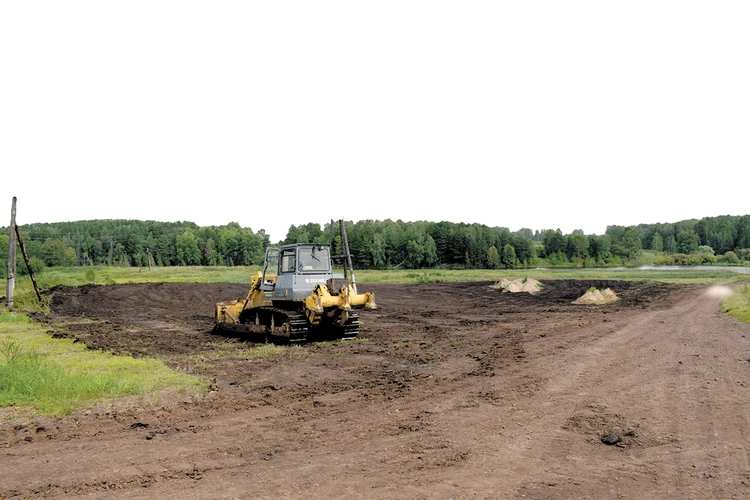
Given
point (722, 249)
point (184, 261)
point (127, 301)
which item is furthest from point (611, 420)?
point (722, 249)

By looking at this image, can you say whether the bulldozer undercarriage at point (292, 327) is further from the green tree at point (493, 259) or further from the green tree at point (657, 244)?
the green tree at point (657, 244)

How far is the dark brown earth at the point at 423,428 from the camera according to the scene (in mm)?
5609

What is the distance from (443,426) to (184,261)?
380ft

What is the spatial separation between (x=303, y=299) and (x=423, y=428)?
362 inches

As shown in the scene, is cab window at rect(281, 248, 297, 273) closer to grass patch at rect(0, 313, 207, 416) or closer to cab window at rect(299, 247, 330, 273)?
cab window at rect(299, 247, 330, 273)

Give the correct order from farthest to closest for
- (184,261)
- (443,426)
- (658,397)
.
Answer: (184,261) → (658,397) → (443,426)

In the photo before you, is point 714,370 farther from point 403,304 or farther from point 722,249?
point 722,249

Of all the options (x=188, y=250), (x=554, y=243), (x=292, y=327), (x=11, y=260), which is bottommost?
(x=292, y=327)

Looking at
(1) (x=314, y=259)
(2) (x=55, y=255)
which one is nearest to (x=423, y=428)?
(1) (x=314, y=259)

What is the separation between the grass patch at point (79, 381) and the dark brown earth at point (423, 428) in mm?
507

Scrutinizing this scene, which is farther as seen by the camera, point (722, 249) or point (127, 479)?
point (722, 249)

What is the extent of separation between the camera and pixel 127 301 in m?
35.6

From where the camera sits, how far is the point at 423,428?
7.41 metres

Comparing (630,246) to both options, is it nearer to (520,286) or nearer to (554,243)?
(554,243)
